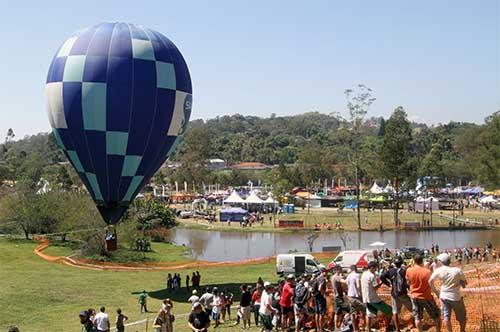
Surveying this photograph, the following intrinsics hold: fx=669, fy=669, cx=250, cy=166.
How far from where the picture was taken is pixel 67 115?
29.4 meters

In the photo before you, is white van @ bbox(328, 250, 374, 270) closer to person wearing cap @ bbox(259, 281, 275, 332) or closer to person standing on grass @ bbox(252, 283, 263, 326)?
person standing on grass @ bbox(252, 283, 263, 326)

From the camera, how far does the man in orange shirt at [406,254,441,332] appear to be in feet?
40.7

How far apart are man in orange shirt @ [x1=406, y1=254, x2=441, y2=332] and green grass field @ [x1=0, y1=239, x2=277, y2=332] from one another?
872 centimetres

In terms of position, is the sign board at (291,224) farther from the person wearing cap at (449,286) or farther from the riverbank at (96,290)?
the person wearing cap at (449,286)

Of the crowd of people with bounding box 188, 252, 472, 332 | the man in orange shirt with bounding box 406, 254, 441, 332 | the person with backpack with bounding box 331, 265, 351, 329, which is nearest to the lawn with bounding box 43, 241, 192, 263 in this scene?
the crowd of people with bounding box 188, 252, 472, 332

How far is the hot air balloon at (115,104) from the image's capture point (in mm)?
28656

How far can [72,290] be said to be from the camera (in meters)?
32.1

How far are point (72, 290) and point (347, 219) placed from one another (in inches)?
2227

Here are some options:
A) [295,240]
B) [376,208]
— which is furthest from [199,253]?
[376,208]

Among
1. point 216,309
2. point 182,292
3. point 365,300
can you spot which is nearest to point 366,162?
point 182,292

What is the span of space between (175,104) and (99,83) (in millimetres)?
3538

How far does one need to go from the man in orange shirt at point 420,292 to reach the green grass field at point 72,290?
8719mm

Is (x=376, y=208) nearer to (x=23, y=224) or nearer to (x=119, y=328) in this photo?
(x=23, y=224)

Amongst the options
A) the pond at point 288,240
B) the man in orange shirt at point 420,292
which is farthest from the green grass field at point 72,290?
the pond at point 288,240
